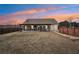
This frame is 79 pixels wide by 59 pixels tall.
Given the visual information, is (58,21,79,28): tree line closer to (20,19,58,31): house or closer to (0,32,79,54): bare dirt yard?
(20,19,58,31): house

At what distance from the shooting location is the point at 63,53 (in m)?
7.32

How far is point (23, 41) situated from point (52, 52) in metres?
0.71

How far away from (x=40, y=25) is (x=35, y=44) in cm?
46

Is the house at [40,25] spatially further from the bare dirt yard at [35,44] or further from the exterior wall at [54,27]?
the bare dirt yard at [35,44]

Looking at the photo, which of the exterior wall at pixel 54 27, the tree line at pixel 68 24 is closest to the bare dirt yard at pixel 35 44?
the exterior wall at pixel 54 27

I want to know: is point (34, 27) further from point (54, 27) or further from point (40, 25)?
point (54, 27)

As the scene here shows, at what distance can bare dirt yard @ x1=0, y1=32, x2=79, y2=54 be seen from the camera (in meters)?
7.34

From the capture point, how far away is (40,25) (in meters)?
7.48

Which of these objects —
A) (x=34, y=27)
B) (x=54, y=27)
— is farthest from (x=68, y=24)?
(x=34, y=27)

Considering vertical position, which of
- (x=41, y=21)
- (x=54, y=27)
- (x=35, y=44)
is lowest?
(x=35, y=44)

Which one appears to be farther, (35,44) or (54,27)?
(54,27)

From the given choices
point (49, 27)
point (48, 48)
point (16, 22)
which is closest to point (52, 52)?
point (48, 48)

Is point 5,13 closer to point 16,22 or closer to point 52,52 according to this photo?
point 16,22

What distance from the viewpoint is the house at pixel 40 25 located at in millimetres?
7427
